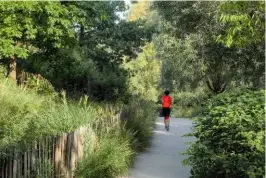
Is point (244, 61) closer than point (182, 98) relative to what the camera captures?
Yes

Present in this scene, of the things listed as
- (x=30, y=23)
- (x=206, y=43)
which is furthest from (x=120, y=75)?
(x=30, y=23)

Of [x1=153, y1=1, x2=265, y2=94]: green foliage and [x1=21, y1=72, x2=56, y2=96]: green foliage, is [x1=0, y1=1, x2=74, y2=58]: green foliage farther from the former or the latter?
[x1=153, y1=1, x2=265, y2=94]: green foliage

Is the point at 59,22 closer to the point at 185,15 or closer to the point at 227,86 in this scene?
the point at 185,15

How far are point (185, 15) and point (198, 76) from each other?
585 centimetres

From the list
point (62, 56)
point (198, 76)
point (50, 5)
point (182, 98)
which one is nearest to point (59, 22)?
point (50, 5)

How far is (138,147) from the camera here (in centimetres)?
1075

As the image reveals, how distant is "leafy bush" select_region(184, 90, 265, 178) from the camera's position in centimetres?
505

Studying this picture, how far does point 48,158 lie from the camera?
628 centimetres

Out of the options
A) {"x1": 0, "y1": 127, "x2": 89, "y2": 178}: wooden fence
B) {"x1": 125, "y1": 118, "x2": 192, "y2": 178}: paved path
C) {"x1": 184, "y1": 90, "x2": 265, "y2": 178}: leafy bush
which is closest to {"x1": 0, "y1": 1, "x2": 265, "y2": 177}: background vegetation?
{"x1": 184, "y1": 90, "x2": 265, "y2": 178}: leafy bush

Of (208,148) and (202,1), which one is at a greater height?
(202,1)

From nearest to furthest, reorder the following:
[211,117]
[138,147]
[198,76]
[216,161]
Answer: [216,161]
[211,117]
[138,147]
[198,76]

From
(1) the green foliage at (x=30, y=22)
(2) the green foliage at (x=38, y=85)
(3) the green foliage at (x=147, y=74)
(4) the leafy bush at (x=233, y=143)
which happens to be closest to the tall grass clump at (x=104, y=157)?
(4) the leafy bush at (x=233, y=143)

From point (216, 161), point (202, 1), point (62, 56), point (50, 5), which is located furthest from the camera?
point (202, 1)

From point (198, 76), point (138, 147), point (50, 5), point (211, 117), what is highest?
point (50, 5)
